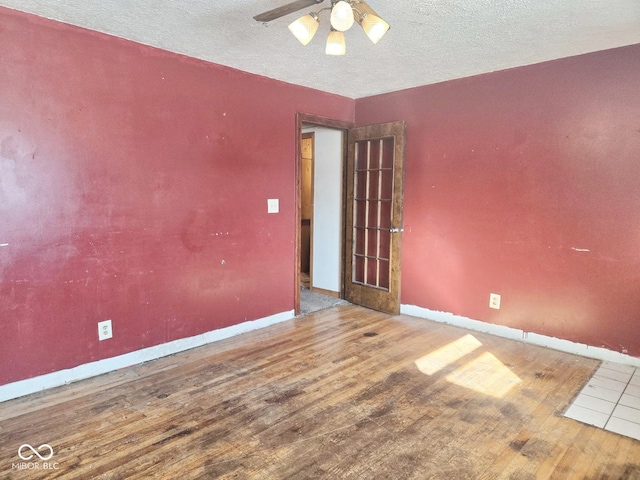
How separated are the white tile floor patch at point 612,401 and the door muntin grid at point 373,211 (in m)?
2.07

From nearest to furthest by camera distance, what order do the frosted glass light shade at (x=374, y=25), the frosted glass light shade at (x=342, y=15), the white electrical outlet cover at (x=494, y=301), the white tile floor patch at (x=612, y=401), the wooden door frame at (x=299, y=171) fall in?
1. the frosted glass light shade at (x=342, y=15)
2. the frosted glass light shade at (x=374, y=25)
3. the white tile floor patch at (x=612, y=401)
4. the white electrical outlet cover at (x=494, y=301)
5. the wooden door frame at (x=299, y=171)

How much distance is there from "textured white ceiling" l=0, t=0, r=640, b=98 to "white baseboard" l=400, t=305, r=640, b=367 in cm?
228

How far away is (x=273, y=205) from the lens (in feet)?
12.8

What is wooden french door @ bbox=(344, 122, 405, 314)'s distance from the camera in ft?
13.7

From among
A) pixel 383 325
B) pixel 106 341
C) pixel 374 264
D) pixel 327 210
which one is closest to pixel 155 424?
pixel 106 341

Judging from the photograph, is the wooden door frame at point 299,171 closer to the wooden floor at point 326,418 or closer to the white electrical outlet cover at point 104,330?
the wooden floor at point 326,418

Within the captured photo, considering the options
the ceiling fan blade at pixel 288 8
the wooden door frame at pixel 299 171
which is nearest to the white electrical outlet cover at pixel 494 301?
the wooden door frame at pixel 299 171

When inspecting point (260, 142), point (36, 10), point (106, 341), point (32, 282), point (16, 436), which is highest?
point (36, 10)

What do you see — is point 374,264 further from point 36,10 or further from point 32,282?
point 36,10

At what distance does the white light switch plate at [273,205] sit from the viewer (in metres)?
3.87

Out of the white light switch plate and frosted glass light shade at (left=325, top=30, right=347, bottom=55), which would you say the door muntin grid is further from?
frosted glass light shade at (left=325, top=30, right=347, bottom=55)

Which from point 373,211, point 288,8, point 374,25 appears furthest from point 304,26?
point 373,211

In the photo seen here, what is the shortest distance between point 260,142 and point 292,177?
0.50 metres

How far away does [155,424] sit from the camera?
226 cm
